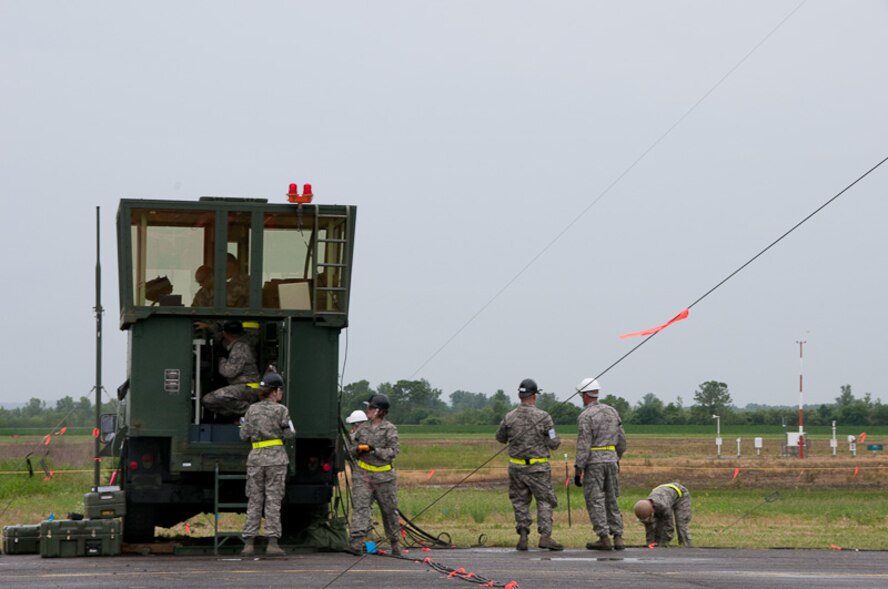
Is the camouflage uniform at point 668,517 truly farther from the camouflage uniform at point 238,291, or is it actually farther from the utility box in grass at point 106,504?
the utility box in grass at point 106,504

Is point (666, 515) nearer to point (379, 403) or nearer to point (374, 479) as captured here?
point (374, 479)

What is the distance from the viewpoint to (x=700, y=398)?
360 feet

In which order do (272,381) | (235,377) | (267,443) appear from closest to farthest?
1. (272,381)
2. (267,443)
3. (235,377)

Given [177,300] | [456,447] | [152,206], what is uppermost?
[152,206]

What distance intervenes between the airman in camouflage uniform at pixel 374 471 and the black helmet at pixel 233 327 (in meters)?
1.62

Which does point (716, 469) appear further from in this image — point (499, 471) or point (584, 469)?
point (584, 469)

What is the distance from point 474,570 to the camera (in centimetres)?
1371

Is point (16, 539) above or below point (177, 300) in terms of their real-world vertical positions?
below

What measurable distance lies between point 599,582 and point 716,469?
31811 millimetres

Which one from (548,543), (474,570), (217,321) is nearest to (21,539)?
(217,321)

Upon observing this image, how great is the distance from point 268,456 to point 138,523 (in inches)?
78.0

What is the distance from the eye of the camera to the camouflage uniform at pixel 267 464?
14.9 meters

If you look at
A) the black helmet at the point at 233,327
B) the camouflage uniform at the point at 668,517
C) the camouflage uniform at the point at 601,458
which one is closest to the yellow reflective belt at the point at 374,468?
the black helmet at the point at 233,327

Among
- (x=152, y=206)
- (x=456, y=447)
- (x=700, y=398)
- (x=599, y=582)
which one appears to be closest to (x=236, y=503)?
(x=152, y=206)
